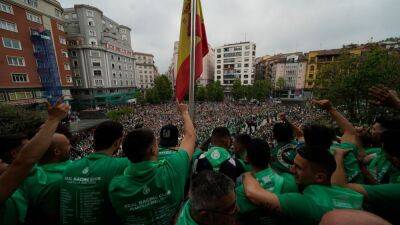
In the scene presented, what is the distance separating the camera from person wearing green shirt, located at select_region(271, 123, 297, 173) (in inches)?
125

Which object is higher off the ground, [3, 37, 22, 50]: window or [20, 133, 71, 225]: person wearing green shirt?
[3, 37, 22, 50]: window

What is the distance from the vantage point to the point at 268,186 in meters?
2.05

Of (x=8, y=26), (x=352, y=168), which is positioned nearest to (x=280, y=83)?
(x=8, y=26)

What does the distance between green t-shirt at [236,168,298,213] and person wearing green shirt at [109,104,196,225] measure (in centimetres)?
58

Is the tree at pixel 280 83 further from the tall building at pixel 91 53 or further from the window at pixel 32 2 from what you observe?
the window at pixel 32 2

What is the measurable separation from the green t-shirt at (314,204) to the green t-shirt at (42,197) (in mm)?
2236

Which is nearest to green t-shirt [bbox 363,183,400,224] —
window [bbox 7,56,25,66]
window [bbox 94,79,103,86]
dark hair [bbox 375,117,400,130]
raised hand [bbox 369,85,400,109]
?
raised hand [bbox 369,85,400,109]

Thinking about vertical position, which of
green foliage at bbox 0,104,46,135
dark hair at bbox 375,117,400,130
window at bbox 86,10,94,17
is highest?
window at bbox 86,10,94,17

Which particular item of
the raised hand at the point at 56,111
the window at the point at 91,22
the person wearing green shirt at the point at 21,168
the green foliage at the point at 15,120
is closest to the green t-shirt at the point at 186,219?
the person wearing green shirt at the point at 21,168

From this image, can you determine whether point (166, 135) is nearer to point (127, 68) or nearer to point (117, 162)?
point (117, 162)

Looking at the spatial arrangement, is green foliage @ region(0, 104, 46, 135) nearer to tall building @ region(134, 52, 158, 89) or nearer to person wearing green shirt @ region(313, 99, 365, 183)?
person wearing green shirt @ region(313, 99, 365, 183)

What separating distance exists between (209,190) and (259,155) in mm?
954

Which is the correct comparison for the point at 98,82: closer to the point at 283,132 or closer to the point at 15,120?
the point at 15,120

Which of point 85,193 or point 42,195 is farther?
point 42,195
